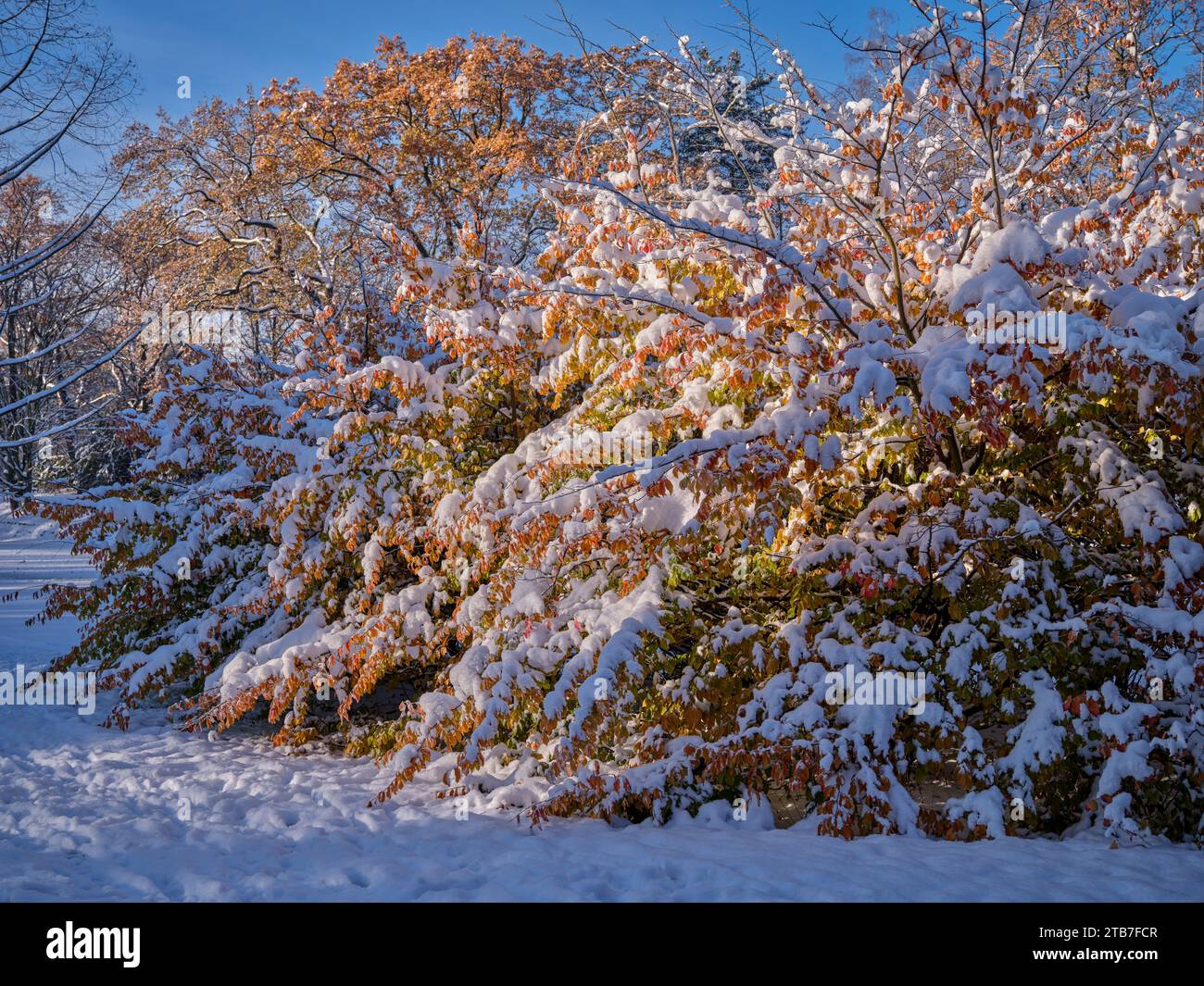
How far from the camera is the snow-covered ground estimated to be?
377 centimetres

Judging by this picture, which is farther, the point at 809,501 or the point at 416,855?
the point at 809,501

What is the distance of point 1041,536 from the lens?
15.7 feet

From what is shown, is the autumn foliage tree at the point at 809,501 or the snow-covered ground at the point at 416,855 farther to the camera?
the autumn foliage tree at the point at 809,501

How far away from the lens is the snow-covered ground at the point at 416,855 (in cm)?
377

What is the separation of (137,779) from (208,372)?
15.3 feet

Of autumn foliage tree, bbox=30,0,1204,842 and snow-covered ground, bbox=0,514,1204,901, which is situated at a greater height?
autumn foliage tree, bbox=30,0,1204,842

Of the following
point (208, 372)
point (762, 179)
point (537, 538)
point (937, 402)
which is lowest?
point (537, 538)

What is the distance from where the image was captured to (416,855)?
4719mm

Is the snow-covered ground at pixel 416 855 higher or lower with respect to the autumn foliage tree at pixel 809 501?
lower

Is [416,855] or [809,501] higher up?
[809,501]

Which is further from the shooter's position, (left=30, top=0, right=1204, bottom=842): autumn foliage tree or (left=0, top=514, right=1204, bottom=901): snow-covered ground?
(left=30, top=0, right=1204, bottom=842): autumn foliage tree

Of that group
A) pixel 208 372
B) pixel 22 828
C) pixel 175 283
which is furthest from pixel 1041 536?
pixel 175 283

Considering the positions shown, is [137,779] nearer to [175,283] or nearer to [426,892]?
[426,892]

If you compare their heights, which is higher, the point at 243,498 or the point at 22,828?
the point at 243,498
